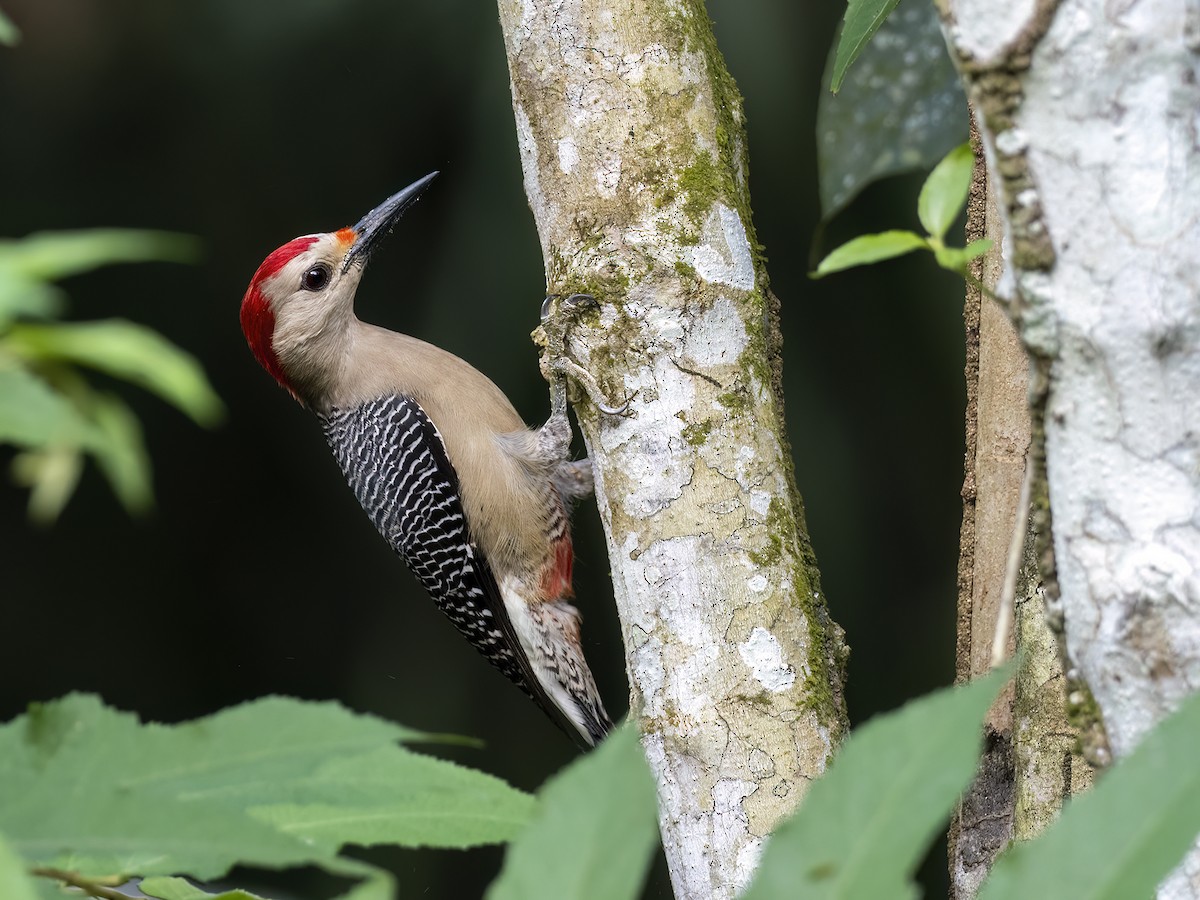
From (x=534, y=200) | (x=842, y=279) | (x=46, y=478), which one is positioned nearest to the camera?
(x=46, y=478)

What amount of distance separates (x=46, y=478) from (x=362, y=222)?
324 centimetres

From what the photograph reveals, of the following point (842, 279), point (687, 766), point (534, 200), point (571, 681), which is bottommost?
point (571, 681)

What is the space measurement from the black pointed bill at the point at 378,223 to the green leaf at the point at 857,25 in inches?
89.3

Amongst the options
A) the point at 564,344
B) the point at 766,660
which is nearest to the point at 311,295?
the point at 564,344

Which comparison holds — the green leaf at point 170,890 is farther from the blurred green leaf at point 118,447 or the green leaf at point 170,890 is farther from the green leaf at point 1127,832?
the green leaf at point 1127,832

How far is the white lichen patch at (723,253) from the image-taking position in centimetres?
194

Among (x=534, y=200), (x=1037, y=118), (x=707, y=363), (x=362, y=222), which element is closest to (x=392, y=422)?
(x=362, y=222)

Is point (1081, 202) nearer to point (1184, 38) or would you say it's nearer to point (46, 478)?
point (1184, 38)

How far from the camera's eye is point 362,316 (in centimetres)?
487

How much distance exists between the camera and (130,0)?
466 cm

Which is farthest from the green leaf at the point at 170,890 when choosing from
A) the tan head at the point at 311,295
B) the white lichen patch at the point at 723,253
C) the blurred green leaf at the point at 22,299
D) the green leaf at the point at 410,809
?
the tan head at the point at 311,295

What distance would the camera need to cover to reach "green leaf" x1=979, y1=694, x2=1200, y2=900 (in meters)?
0.53

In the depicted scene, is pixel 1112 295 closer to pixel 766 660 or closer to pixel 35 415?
pixel 35 415

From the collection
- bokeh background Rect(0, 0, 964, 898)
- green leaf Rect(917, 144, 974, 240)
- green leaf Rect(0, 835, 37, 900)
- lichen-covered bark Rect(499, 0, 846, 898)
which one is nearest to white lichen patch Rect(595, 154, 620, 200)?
lichen-covered bark Rect(499, 0, 846, 898)
